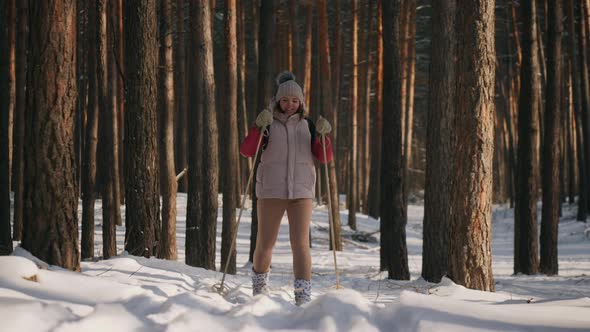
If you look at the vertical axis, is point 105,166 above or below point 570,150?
below

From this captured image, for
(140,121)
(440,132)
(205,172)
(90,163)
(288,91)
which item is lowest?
(205,172)

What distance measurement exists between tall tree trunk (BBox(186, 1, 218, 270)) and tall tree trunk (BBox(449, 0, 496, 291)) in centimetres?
475

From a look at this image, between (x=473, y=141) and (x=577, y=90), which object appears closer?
(x=473, y=141)

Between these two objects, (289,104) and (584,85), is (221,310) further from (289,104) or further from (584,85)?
(584,85)

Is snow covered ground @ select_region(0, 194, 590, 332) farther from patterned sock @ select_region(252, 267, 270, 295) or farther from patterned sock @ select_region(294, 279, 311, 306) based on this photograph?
patterned sock @ select_region(294, 279, 311, 306)

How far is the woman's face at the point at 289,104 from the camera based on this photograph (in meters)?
5.44

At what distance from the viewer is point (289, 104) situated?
5457mm

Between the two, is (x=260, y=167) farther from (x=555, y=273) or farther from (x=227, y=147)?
(x=555, y=273)

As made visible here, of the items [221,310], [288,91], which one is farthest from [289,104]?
[221,310]

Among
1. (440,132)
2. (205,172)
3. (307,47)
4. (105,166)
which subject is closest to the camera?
(440,132)

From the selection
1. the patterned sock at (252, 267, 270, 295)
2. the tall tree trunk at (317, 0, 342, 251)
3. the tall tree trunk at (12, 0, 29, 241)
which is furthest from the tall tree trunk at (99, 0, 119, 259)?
the patterned sock at (252, 267, 270, 295)

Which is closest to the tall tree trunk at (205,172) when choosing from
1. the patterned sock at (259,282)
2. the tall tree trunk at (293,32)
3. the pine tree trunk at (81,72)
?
the patterned sock at (259,282)

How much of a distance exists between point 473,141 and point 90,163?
310 inches

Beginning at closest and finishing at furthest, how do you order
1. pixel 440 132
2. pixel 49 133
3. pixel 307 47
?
pixel 49 133
pixel 440 132
pixel 307 47
